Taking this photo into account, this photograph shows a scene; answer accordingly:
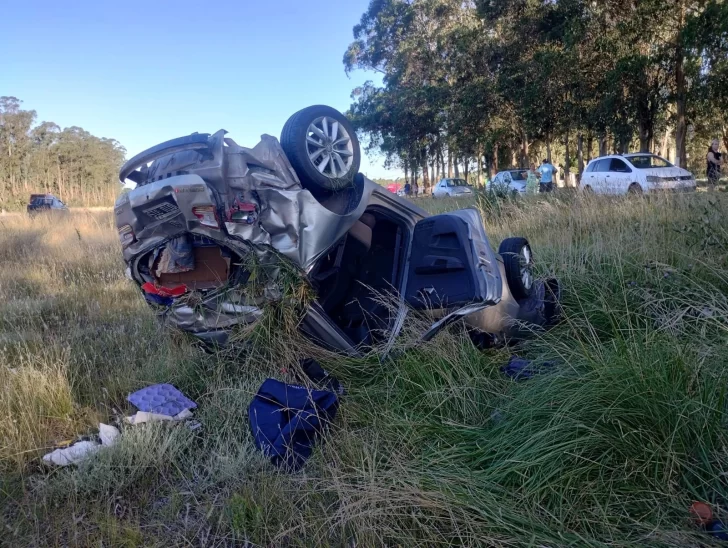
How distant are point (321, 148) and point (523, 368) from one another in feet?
6.15

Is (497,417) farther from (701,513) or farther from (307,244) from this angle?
(307,244)

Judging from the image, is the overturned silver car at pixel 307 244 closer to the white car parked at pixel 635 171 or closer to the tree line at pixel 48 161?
the white car parked at pixel 635 171

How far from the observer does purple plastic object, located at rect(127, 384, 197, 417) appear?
128 inches

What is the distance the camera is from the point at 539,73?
2233 centimetres

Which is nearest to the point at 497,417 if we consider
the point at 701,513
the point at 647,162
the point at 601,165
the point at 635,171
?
the point at 701,513

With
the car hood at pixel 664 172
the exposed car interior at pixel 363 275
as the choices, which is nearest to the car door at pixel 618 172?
the car hood at pixel 664 172

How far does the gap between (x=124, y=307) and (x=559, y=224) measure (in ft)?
17.8

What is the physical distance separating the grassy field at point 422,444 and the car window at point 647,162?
1264cm

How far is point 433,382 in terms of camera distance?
3117mm

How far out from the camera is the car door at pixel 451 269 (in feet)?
11.5

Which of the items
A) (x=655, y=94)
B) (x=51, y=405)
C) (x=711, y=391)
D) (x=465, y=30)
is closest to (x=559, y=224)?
(x=711, y=391)

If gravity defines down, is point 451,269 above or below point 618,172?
below

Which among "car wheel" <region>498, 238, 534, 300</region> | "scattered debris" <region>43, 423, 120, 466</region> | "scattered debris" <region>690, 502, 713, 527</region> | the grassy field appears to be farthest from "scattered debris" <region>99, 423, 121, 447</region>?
"car wheel" <region>498, 238, 534, 300</region>

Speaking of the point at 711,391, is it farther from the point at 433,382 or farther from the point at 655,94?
the point at 655,94
